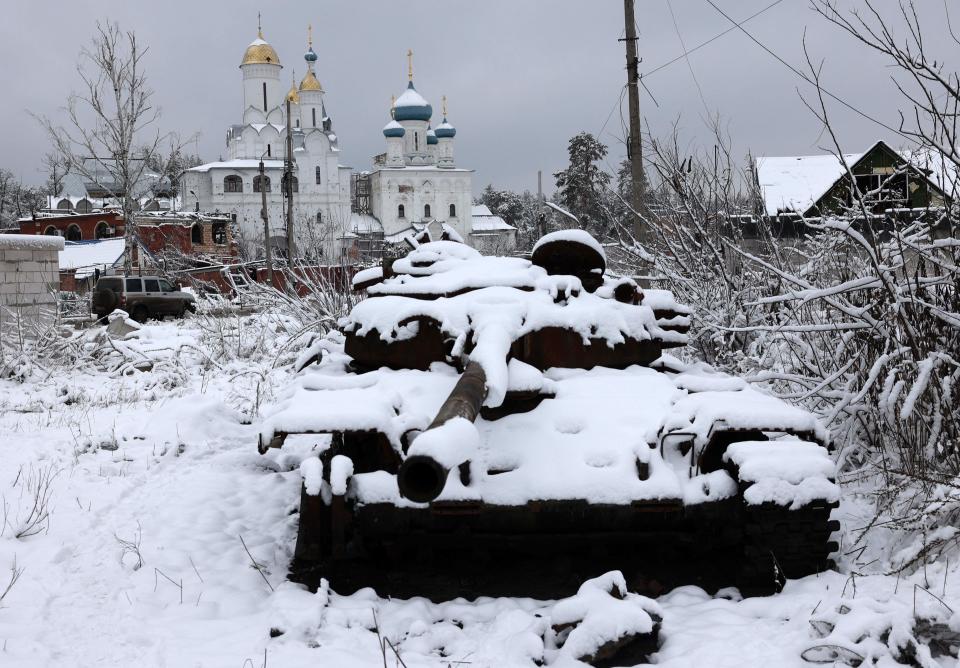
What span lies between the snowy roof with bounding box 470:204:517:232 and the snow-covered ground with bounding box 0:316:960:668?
63350 mm

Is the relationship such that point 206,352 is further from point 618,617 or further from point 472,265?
point 618,617

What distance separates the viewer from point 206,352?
1269 centimetres

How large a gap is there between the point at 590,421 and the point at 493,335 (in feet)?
2.19

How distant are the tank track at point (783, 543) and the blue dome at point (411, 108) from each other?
61651 millimetres

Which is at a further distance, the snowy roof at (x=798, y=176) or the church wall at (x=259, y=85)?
the church wall at (x=259, y=85)

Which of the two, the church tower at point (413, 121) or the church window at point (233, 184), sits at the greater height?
the church tower at point (413, 121)

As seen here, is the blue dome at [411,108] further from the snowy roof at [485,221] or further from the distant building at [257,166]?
the snowy roof at [485,221]

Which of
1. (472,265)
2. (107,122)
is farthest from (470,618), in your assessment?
(107,122)

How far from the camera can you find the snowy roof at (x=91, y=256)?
1615 inches

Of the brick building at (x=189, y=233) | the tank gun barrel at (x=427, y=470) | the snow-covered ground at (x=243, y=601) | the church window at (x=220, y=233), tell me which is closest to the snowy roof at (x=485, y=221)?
the church window at (x=220, y=233)

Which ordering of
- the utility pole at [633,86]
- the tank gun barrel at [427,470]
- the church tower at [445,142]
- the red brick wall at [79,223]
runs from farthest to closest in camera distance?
the church tower at [445,142] → the red brick wall at [79,223] → the utility pole at [633,86] → the tank gun barrel at [427,470]

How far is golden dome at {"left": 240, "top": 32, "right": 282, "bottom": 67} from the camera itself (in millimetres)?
59000

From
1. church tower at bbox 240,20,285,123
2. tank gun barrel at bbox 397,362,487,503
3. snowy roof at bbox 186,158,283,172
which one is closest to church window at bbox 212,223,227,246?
snowy roof at bbox 186,158,283,172

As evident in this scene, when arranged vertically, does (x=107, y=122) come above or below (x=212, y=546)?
above
